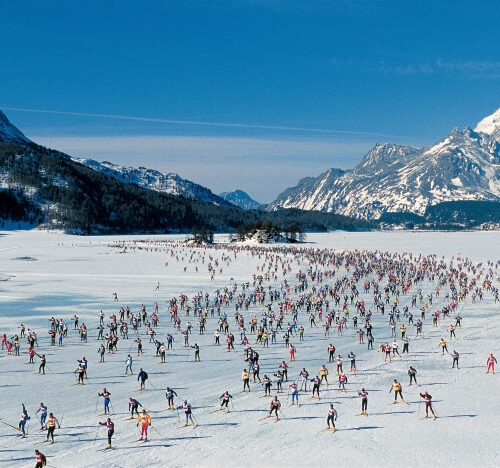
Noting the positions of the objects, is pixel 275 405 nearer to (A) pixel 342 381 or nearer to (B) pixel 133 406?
(A) pixel 342 381

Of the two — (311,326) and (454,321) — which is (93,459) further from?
(454,321)

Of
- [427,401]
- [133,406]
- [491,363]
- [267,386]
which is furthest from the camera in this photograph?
[491,363]

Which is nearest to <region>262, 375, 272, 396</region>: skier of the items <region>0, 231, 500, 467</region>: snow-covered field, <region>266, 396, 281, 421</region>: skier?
<region>0, 231, 500, 467</region>: snow-covered field

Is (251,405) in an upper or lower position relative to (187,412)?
lower

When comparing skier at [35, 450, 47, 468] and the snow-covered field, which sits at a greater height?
skier at [35, 450, 47, 468]

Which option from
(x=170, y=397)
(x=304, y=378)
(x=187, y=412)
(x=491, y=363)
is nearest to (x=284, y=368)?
(x=304, y=378)

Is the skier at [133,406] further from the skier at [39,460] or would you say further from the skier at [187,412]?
the skier at [39,460]

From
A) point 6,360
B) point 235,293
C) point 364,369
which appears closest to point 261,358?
point 364,369

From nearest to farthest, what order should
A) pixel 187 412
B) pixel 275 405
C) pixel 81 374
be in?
pixel 187 412, pixel 275 405, pixel 81 374

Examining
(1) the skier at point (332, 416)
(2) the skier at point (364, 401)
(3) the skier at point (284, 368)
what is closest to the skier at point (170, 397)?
(3) the skier at point (284, 368)

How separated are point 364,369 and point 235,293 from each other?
927 inches

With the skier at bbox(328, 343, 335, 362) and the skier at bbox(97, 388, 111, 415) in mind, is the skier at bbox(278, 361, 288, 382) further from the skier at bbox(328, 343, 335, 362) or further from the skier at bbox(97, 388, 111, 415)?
the skier at bbox(97, 388, 111, 415)

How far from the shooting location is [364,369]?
71.6ft

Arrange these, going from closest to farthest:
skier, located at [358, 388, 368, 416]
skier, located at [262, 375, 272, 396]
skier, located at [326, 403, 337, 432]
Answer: skier, located at [326, 403, 337, 432] < skier, located at [358, 388, 368, 416] < skier, located at [262, 375, 272, 396]
